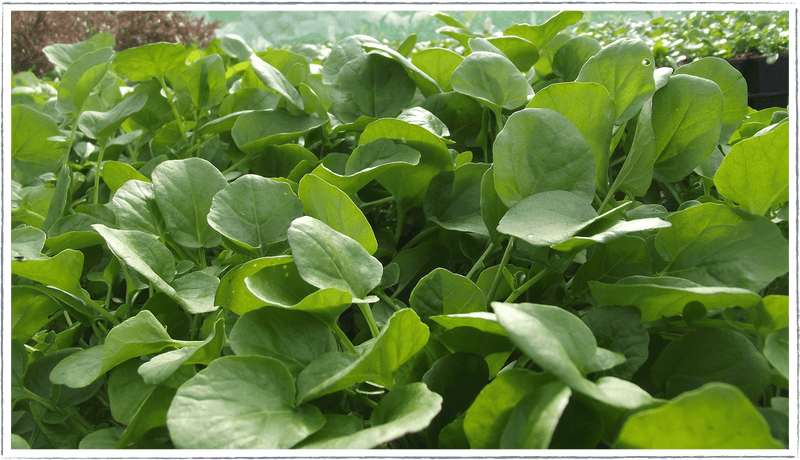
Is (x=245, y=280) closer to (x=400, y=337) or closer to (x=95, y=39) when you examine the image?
(x=400, y=337)

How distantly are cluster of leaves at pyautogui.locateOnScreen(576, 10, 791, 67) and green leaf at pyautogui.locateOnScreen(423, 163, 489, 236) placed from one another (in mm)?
1559

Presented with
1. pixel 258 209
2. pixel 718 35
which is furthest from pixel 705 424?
pixel 718 35

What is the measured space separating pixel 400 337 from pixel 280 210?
0.45ft

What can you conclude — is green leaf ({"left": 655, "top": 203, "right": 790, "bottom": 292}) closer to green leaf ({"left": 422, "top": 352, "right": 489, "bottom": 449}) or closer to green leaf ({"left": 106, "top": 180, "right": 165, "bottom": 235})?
green leaf ({"left": 422, "top": 352, "right": 489, "bottom": 449})

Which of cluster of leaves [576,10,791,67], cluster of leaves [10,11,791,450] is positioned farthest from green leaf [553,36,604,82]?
cluster of leaves [576,10,791,67]

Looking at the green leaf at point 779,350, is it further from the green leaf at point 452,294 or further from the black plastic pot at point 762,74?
the black plastic pot at point 762,74

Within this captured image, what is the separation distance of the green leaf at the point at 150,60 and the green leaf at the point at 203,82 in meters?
0.01

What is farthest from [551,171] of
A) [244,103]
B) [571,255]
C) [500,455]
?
[244,103]

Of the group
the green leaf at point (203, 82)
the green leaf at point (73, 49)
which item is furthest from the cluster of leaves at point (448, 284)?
the green leaf at point (73, 49)

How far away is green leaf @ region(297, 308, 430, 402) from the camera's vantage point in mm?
224

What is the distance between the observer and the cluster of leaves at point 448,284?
8.9 inches

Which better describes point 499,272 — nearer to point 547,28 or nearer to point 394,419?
point 394,419

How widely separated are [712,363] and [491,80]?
0.72 ft

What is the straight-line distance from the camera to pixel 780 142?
276mm
